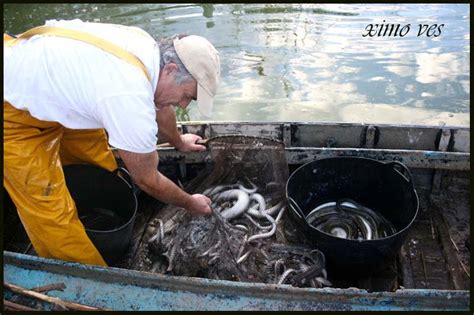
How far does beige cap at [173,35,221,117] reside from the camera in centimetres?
249

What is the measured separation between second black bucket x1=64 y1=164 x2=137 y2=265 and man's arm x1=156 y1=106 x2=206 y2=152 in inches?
19.3

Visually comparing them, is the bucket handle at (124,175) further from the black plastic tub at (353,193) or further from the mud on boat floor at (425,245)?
the black plastic tub at (353,193)

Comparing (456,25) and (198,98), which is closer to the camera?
(198,98)

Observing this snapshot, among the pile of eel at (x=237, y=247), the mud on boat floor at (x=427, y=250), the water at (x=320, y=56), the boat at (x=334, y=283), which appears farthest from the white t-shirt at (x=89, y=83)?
the water at (x=320, y=56)

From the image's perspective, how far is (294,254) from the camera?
10.5ft

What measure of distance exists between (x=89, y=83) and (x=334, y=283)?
7.48 ft

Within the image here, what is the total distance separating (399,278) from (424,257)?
38cm

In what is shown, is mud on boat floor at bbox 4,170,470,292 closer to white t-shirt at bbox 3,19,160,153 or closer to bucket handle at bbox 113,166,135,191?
bucket handle at bbox 113,166,135,191

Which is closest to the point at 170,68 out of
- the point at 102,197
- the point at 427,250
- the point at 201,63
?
the point at 201,63

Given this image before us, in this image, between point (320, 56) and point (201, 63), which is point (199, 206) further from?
point (320, 56)

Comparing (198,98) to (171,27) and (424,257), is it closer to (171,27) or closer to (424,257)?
(424,257)

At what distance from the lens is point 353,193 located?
3.90m

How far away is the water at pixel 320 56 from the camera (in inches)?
310

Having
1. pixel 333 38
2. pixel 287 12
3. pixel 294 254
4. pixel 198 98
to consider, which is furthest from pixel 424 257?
pixel 287 12
